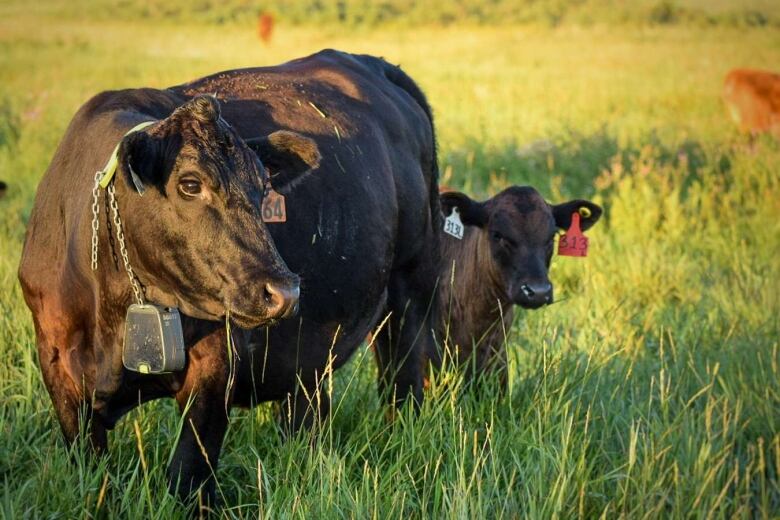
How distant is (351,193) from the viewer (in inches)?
203

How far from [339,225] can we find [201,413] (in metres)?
1.26

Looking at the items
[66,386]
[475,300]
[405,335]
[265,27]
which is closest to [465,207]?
[475,300]

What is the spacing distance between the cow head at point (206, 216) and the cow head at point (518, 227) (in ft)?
10.2

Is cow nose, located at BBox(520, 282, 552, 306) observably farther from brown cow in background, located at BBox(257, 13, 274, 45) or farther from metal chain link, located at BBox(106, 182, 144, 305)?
brown cow in background, located at BBox(257, 13, 274, 45)

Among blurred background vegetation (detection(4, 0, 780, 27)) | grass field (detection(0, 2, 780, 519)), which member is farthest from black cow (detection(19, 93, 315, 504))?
blurred background vegetation (detection(4, 0, 780, 27))

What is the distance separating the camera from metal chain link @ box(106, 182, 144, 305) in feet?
12.6

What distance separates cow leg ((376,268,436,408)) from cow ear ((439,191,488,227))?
2.47 feet

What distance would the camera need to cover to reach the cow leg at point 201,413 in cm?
409

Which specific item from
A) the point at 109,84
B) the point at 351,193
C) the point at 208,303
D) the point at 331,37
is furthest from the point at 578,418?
the point at 331,37

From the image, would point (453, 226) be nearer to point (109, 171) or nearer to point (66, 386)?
point (66, 386)

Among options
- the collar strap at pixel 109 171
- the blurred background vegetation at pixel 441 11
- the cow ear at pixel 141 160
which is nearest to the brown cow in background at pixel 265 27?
the blurred background vegetation at pixel 441 11

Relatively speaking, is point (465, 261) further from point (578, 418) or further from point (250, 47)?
point (250, 47)

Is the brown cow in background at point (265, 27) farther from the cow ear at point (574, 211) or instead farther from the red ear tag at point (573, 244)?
the red ear tag at point (573, 244)

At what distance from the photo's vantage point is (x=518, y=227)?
7062 mm
